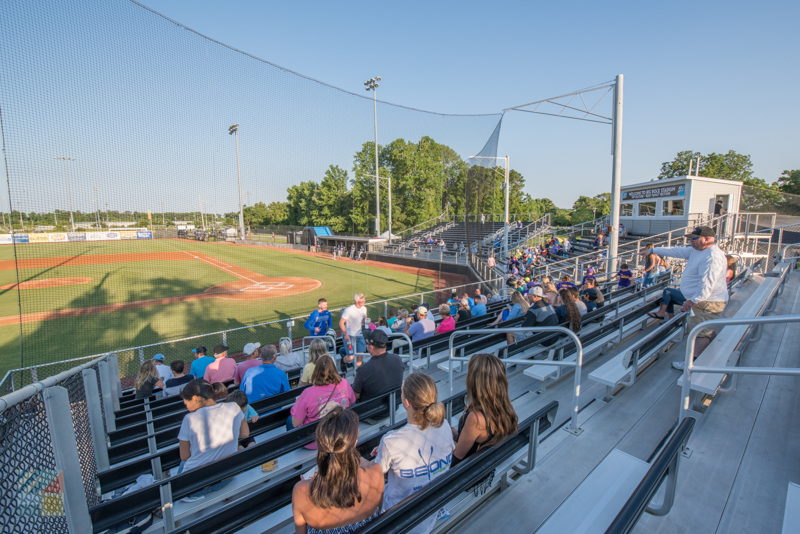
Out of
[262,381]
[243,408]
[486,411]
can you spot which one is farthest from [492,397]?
[262,381]

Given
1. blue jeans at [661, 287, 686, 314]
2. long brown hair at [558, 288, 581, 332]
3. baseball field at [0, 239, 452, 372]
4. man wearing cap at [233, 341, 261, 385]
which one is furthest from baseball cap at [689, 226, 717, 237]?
baseball field at [0, 239, 452, 372]

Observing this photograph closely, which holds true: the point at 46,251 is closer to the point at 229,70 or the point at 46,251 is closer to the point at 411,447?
the point at 229,70

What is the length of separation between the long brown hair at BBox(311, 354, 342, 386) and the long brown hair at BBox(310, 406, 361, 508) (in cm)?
138

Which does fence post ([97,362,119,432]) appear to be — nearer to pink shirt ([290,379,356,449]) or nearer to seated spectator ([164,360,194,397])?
seated spectator ([164,360,194,397])

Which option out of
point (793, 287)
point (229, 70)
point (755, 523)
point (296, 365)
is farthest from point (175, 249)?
point (793, 287)

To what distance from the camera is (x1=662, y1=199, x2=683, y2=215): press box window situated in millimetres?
17672

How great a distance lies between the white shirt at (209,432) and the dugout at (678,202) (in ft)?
62.6

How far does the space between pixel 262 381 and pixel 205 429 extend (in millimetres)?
1416

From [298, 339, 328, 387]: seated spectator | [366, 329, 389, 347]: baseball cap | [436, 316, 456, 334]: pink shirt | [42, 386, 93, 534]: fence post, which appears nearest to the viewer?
[42, 386, 93, 534]: fence post

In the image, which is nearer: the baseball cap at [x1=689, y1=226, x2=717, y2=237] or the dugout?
the baseball cap at [x1=689, y1=226, x2=717, y2=237]

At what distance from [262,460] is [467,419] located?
133cm

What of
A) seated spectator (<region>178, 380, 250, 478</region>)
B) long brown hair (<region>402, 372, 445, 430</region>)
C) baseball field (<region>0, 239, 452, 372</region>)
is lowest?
baseball field (<region>0, 239, 452, 372</region>)

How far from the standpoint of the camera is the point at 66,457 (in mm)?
1761

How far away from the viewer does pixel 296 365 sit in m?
5.79
